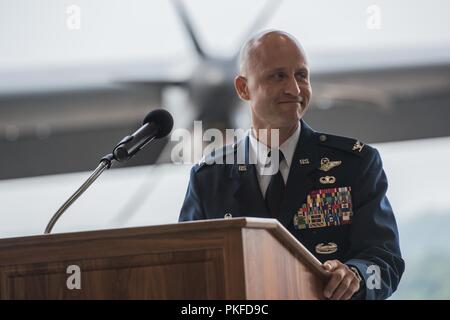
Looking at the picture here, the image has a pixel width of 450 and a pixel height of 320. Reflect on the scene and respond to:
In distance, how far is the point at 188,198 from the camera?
106 inches

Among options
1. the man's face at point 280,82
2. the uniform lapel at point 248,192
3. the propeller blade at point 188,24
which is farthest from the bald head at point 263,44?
the propeller blade at point 188,24

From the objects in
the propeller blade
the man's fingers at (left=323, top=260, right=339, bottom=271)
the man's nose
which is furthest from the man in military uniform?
the propeller blade

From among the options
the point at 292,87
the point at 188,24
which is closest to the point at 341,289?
the point at 292,87

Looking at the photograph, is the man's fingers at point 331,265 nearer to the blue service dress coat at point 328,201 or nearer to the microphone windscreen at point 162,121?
the blue service dress coat at point 328,201

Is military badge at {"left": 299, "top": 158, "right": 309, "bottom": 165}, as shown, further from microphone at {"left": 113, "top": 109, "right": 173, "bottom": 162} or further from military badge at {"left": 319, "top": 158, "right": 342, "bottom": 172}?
microphone at {"left": 113, "top": 109, "right": 173, "bottom": 162}

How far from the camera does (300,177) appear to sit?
2553 mm

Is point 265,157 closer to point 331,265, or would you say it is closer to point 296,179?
point 296,179

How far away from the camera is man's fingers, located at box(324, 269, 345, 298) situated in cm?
213

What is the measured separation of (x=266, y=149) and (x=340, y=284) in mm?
618

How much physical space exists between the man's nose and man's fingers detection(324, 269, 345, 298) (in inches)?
23.2

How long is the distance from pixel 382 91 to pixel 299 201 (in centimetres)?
474

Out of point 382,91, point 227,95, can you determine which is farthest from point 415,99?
point 227,95
